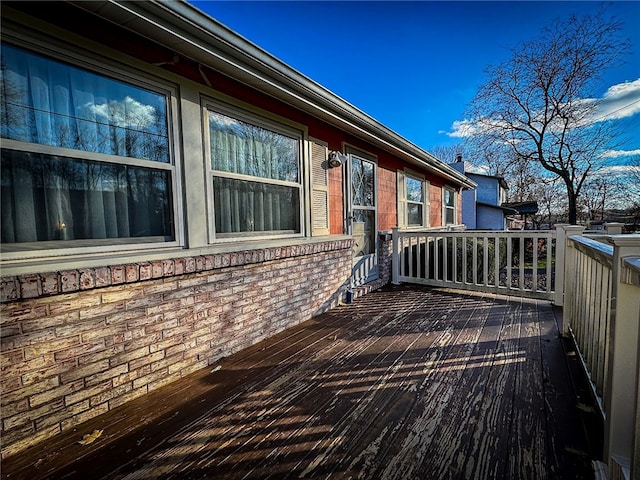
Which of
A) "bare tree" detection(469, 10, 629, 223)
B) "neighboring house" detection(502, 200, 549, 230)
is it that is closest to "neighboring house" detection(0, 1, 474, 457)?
"bare tree" detection(469, 10, 629, 223)

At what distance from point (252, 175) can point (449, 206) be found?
828cm

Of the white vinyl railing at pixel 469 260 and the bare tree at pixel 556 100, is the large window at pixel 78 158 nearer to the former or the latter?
the white vinyl railing at pixel 469 260

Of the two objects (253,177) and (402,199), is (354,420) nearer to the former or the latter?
(253,177)

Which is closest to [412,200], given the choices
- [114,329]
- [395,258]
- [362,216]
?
[395,258]

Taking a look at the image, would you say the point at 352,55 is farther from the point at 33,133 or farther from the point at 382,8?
the point at 33,133

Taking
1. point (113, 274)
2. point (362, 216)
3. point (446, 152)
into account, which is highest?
point (446, 152)

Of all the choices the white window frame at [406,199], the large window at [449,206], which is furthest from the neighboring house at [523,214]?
the white window frame at [406,199]

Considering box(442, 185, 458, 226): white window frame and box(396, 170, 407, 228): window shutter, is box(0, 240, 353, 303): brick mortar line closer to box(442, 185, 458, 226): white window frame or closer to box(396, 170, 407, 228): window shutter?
box(396, 170, 407, 228): window shutter

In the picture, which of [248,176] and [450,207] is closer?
[248,176]

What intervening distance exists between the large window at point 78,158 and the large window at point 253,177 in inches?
20.3

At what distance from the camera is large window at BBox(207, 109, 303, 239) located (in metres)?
2.80

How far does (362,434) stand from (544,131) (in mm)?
16201

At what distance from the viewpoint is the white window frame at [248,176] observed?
2.65m

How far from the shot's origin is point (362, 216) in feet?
16.9
